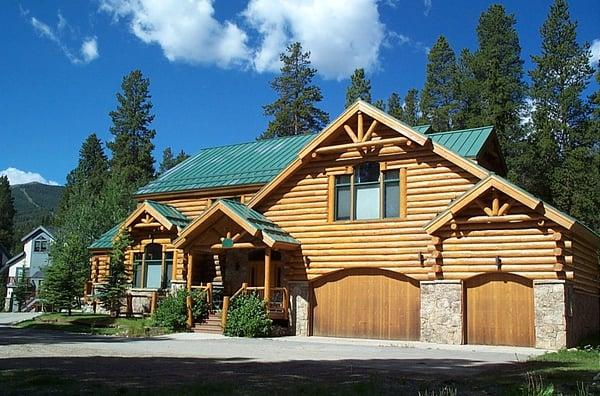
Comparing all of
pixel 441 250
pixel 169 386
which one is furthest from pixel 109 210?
pixel 169 386

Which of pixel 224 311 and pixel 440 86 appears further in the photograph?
pixel 440 86

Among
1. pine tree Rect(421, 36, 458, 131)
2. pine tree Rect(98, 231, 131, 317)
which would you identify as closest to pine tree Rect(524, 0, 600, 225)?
pine tree Rect(421, 36, 458, 131)

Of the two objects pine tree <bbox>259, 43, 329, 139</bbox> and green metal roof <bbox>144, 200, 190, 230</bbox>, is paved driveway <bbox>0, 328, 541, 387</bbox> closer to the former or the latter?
green metal roof <bbox>144, 200, 190, 230</bbox>

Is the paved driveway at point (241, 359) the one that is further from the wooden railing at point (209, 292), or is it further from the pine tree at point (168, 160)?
the pine tree at point (168, 160)

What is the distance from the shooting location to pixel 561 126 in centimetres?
4003

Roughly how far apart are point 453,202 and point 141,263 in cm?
1528

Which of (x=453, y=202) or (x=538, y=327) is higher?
(x=453, y=202)

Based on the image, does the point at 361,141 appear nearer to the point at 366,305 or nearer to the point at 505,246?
the point at 366,305

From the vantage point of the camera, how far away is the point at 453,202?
19562 millimetres

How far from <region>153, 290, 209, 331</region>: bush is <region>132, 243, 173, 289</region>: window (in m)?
4.54

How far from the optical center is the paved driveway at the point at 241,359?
11.0m

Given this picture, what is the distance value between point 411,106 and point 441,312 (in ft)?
139

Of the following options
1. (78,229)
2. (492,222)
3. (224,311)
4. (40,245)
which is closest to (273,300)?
(224,311)

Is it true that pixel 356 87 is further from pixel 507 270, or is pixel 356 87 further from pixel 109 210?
pixel 507 270
